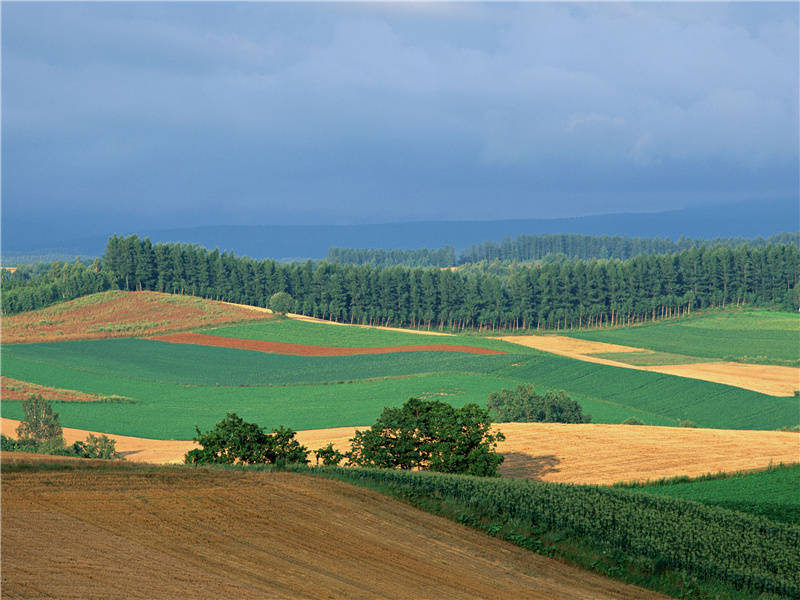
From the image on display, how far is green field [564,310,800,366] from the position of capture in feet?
360

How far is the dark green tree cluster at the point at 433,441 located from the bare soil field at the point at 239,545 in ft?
32.3

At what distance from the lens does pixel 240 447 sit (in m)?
36.4

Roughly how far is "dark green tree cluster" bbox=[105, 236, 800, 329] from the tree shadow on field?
107 meters

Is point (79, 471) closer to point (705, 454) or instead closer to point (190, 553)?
point (190, 553)

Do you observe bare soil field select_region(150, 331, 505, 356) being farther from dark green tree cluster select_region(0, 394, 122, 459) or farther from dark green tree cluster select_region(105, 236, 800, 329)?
dark green tree cluster select_region(0, 394, 122, 459)

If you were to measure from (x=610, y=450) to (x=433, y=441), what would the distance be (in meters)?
17.3

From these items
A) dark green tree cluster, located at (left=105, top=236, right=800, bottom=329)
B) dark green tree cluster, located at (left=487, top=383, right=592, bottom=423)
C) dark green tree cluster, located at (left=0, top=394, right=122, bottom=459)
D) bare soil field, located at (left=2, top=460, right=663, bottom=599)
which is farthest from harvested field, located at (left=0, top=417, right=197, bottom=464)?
dark green tree cluster, located at (left=105, top=236, right=800, bottom=329)

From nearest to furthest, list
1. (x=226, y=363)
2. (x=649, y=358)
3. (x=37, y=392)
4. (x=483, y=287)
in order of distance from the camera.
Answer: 1. (x=37, y=392)
2. (x=226, y=363)
3. (x=649, y=358)
4. (x=483, y=287)

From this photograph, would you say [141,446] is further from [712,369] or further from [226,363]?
[712,369]

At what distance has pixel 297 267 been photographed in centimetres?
16900

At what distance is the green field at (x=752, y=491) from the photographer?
109 feet

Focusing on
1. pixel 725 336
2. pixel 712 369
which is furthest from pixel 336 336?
pixel 725 336

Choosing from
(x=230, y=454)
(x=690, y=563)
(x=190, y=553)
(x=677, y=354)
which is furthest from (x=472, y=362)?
(x=190, y=553)

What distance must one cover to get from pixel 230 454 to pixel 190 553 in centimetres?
1662
